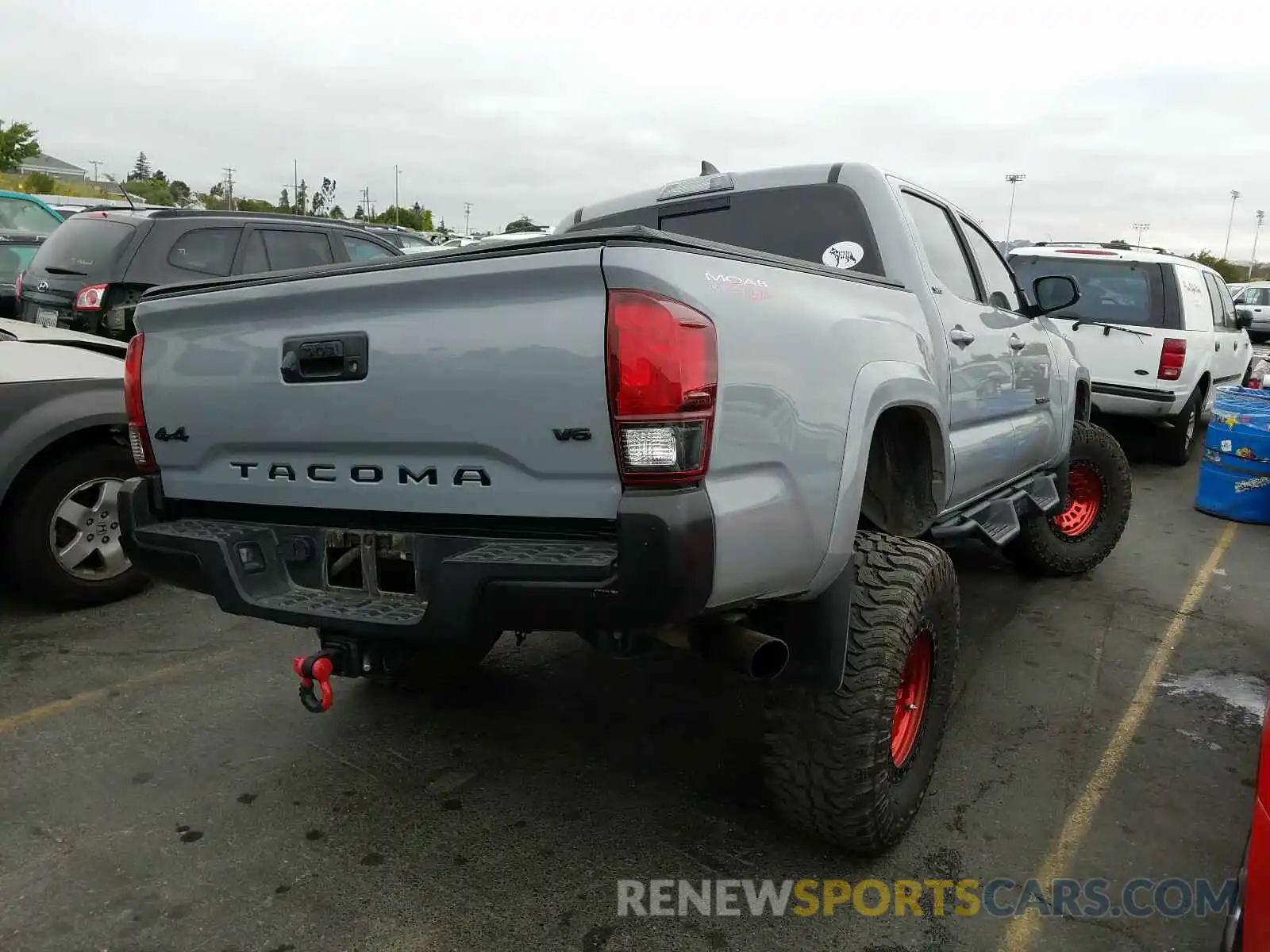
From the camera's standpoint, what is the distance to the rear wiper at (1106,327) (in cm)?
841

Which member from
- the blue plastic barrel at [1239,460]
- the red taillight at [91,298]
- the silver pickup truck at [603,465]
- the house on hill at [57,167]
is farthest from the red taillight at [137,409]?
the house on hill at [57,167]

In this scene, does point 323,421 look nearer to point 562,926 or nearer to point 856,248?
point 562,926

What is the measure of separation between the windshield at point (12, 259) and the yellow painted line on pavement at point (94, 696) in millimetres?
6750

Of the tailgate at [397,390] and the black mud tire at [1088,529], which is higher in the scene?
the tailgate at [397,390]

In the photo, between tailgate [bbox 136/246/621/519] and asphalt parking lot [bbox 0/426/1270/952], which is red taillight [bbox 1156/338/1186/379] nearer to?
asphalt parking lot [bbox 0/426/1270/952]

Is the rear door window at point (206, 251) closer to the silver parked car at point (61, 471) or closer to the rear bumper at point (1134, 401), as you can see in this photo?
the silver parked car at point (61, 471)

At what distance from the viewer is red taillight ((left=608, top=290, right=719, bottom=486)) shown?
2.02m

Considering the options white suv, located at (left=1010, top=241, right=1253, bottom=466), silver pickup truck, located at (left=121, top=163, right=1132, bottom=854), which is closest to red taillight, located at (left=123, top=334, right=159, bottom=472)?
silver pickup truck, located at (left=121, top=163, right=1132, bottom=854)

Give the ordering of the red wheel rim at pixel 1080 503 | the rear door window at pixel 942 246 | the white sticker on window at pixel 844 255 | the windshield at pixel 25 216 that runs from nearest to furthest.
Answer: the white sticker on window at pixel 844 255 < the rear door window at pixel 942 246 < the red wheel rim at pixel 1080 503 < the windshield at pixel 25 216

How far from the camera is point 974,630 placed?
465 centimetres

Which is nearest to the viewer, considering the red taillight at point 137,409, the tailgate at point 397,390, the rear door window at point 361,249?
the tailgate at point 397,390

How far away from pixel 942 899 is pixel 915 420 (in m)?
1.49

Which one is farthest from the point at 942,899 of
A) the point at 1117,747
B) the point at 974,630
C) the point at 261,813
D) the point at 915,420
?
the point at 974,630

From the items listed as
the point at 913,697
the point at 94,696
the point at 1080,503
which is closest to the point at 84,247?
the point at 94,696
